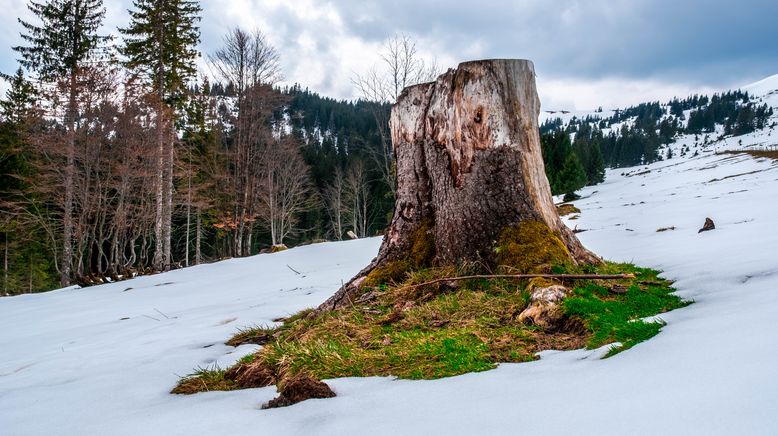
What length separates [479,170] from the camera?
3.80 m

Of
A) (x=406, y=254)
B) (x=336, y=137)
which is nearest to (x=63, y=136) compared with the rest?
(x=406, y=254)

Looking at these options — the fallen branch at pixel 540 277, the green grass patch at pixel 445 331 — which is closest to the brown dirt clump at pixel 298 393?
the green grass patch at pixel 445 331

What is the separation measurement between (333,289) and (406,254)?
1.70 meters

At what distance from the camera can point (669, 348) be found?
1.66m

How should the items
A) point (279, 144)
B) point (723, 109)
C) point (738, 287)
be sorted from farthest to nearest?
point (723, 109), point (279, 144), point (738, 287)

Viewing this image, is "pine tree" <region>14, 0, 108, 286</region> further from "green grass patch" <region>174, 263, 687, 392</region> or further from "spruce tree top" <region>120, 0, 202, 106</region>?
"green grass patch" <region>174, 263, 687, 392</region>

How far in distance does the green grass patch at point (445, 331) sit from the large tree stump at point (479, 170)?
0.43 m

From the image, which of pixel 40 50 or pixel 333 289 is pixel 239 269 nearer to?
pixel 333 289

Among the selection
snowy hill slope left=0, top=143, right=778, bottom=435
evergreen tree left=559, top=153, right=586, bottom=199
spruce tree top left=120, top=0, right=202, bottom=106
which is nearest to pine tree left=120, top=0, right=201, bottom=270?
spruce tree top left=120, top=0, right=202, bottom=106

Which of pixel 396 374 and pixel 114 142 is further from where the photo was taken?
pixel 114 142

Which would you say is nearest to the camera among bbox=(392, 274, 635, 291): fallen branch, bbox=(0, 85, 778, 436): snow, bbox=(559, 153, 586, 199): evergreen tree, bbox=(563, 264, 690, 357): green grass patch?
bbox=(0, 85, 778, 436): snow

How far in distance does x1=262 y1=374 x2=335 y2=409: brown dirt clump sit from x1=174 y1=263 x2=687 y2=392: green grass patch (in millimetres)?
346

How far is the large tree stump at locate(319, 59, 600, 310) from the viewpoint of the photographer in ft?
12.3

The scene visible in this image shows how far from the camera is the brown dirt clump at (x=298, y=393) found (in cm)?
181
